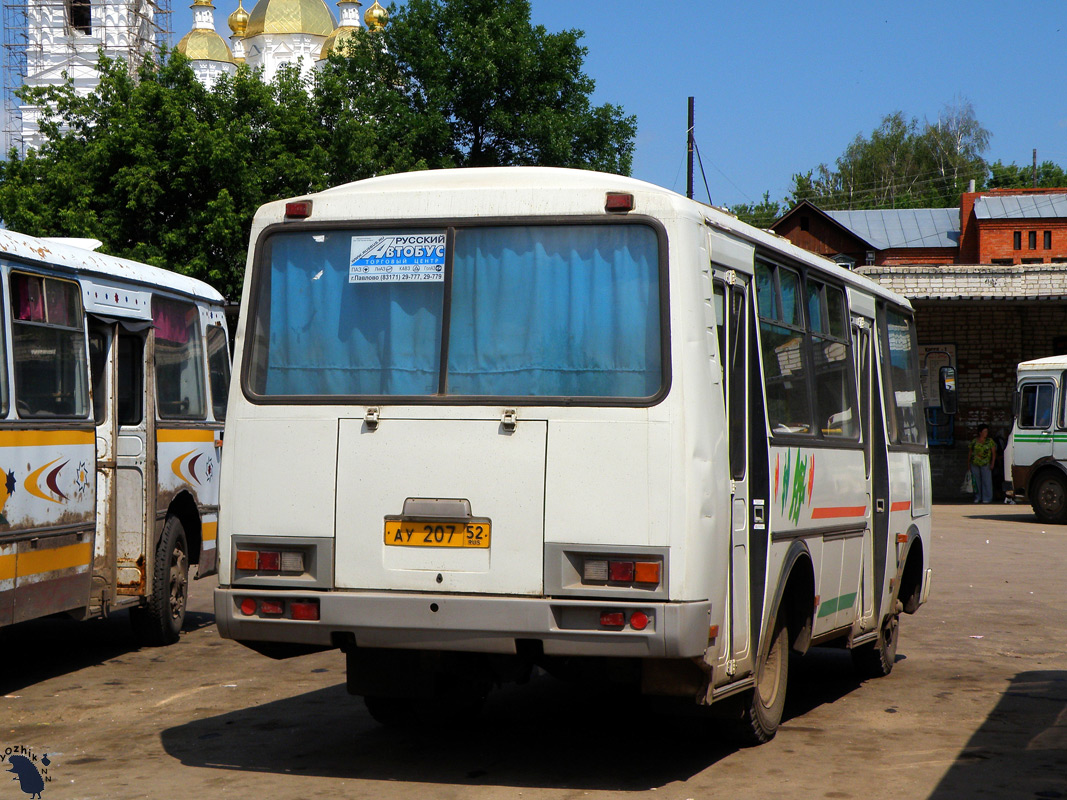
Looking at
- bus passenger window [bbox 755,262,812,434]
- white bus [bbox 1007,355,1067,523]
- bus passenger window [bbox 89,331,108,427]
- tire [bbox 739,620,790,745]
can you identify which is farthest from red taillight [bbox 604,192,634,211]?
white bus [bbox 1007,355,1067,523]

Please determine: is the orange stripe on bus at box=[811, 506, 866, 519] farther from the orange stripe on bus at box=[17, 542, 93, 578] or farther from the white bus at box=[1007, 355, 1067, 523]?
the white bus at box=[1007, 355, 1067, 523]

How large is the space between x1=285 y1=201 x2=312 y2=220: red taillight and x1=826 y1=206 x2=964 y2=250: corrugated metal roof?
63.1 meters

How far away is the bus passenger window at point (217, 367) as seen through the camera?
471 inches

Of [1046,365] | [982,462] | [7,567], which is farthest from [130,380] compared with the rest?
[982,462]

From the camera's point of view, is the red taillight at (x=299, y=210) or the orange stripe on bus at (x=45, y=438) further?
the orange stripe on bus at (x=45, y=438)

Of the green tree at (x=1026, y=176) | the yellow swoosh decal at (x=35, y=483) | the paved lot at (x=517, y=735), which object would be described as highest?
the green tree at (x=1026, y=176)

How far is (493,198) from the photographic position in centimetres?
618

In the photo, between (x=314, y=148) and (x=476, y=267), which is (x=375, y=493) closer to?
(x=476, y=267)

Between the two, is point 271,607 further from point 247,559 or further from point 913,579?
point 913,579

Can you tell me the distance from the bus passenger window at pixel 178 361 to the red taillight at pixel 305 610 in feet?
16.7

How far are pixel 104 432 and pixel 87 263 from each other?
3.96 feet

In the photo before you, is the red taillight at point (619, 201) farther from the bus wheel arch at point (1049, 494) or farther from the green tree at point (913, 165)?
the green tree at point (913, 165)

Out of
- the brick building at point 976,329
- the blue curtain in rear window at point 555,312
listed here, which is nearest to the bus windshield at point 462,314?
the blue curtain in rear window at point 555,312

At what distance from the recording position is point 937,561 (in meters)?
18.0
